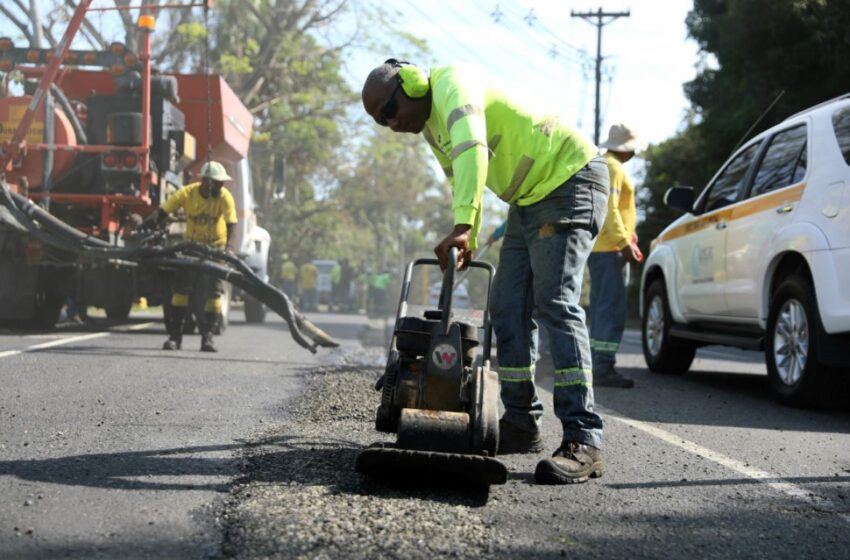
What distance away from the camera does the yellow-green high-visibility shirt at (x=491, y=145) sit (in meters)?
4.21

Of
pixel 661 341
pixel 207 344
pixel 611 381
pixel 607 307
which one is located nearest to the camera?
pixel 611 381

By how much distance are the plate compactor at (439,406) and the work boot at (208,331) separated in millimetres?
6045

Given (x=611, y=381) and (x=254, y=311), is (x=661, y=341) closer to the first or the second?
(x=611, y=381)

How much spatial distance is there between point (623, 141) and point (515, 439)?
13.7ft

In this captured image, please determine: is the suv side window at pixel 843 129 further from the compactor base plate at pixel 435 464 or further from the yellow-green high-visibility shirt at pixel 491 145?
the compactor base plate at pixel 435 464

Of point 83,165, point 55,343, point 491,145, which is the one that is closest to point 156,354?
point 55,343

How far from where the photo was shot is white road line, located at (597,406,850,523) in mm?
4141

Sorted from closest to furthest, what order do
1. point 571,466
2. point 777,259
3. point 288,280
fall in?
point 571,466
point 777,259
point 288,280

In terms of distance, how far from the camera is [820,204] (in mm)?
6738

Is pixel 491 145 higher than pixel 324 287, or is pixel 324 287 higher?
pixel 491 145

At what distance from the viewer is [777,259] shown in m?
7.32

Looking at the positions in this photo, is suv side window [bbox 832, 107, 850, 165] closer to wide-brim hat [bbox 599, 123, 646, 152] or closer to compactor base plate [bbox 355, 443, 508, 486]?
wide-brim hat [bbox 599, 123, 646, 152]

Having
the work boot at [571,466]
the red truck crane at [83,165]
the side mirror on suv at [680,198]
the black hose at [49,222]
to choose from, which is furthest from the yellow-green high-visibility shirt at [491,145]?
the red truck crane at [83,165]

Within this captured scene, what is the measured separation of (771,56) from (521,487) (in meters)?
16.8
